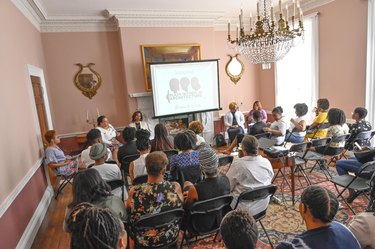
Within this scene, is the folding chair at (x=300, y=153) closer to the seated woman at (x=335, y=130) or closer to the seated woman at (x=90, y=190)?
the seated woman at (x=335, y=130)

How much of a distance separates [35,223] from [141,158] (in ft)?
5.46

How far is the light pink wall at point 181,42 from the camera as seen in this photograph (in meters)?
5.38

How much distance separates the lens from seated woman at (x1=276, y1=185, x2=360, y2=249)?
1174 mm

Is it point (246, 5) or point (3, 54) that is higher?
point (246, 5)

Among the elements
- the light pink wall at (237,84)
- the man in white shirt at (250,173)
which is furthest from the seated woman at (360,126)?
the light pink wall at (237,84)

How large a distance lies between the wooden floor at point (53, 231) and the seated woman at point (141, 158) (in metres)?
1.10

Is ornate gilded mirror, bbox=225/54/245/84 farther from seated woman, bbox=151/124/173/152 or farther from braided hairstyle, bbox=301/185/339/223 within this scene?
braided hairstyle, bbox=301/185/339/223

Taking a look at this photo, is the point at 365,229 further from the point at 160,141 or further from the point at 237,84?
the point at 237,84

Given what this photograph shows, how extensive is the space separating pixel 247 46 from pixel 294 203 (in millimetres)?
2092

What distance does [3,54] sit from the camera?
276 cm

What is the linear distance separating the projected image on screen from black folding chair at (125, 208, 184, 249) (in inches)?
150

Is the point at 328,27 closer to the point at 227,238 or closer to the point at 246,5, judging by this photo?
the point at 246,5

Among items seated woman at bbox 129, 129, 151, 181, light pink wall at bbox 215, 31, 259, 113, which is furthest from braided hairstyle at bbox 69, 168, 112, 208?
light pink wall at bbox 215, 31, 259, 113

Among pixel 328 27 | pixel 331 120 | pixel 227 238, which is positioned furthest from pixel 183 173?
pixel 328 27
